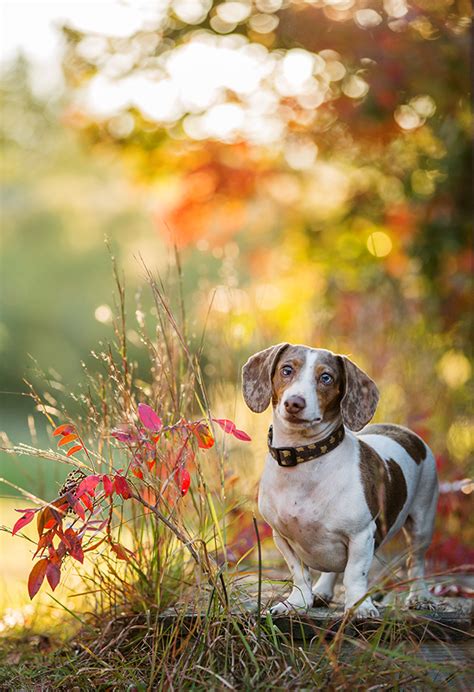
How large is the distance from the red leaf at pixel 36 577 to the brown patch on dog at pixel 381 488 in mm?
945

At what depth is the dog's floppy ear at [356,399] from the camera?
8.76ft

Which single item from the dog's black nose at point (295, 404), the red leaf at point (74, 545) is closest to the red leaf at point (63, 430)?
the red leaf at point (74, 545)

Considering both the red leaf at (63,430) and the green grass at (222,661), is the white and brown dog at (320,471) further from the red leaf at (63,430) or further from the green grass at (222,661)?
the red leaf at (63,430)

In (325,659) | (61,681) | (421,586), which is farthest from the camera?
(421,586)

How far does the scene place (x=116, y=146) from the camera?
24.9ft

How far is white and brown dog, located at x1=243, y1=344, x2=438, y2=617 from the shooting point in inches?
105

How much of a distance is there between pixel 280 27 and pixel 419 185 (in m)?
1.92

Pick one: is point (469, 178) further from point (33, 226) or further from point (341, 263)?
point (33, 226)

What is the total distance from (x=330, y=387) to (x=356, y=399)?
8cm

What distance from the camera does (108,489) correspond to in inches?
101

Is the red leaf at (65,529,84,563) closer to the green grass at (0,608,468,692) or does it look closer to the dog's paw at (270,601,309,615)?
the green grass at (0,608,468,692)

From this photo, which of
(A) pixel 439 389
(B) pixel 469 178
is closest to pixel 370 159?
(B) pixel 469 178

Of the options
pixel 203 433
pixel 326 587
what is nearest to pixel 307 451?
pixel 203 433

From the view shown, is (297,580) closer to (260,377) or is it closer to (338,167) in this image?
(260,377)
